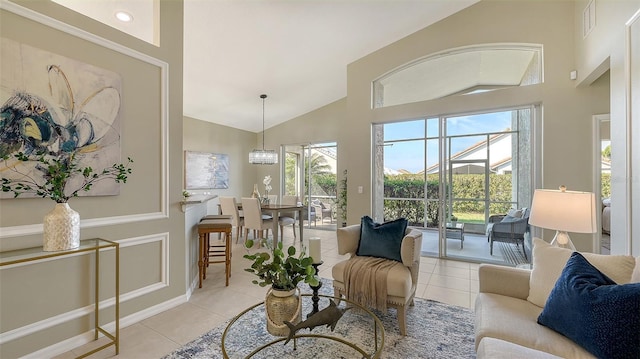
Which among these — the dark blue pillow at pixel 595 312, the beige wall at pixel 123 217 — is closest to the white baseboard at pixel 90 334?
the beige wall at pixel 123 217

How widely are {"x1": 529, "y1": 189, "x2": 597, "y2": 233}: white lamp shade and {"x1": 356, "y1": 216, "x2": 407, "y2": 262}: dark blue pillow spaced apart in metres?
1.07

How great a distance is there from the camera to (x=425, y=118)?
4.41 m

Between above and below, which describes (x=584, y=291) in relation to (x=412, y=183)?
below

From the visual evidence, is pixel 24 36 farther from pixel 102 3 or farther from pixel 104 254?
pixel 104 254

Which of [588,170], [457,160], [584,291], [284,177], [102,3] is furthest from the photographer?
[284,177]

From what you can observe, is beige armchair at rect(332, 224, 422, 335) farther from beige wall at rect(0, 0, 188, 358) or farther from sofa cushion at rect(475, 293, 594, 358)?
beige wall at rect(0, 0, 188, 358)

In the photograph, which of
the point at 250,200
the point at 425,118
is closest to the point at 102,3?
the point at 250,200

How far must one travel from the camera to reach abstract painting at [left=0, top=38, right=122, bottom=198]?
1684 mm

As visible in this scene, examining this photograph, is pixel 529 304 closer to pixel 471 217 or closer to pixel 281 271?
pixel 281 271

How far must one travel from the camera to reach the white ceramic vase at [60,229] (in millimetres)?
1685

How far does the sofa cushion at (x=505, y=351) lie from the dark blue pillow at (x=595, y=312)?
221mm

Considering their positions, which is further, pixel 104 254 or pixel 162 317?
pixel 162 317

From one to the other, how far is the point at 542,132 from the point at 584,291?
3079 millimetres

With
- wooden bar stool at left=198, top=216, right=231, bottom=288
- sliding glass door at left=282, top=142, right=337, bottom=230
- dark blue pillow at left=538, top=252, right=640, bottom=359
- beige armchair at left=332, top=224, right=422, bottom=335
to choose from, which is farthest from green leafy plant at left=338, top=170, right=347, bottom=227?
dark blue pillow at left=538, top=252, right=640, bottom=359
